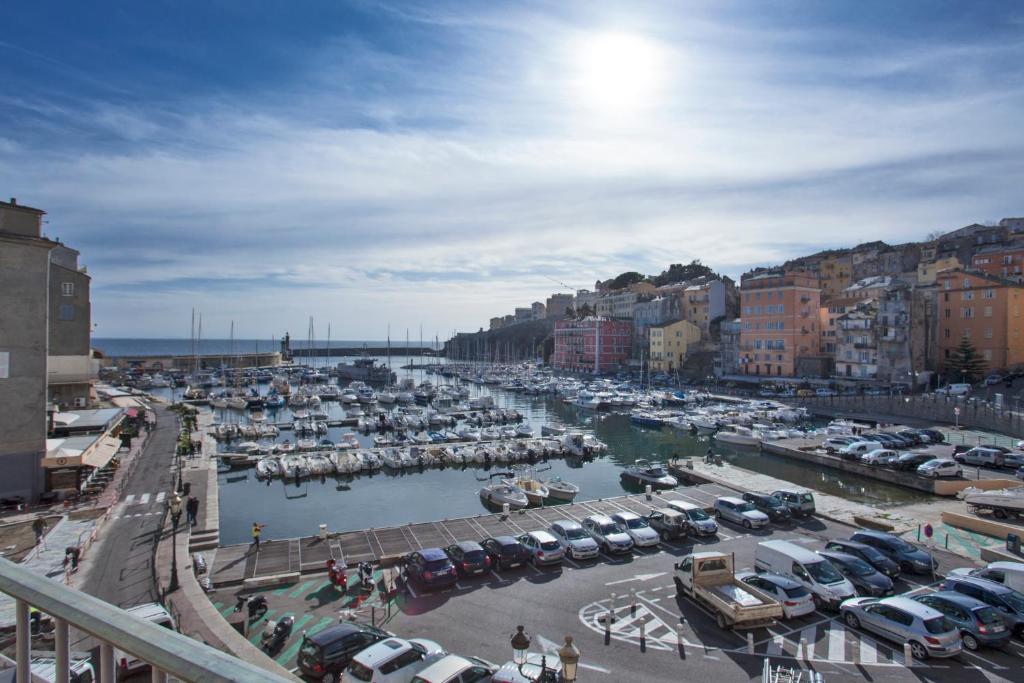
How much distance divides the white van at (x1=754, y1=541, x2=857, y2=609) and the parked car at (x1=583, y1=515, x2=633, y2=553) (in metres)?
4.15

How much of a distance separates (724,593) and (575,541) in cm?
583

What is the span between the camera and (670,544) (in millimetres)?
22141

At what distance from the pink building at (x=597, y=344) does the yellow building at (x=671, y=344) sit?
10615mm

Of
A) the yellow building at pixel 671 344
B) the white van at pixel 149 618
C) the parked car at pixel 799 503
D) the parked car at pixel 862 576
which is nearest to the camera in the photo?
the white van at pixel 149 618

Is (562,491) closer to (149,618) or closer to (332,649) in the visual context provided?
(332,649)

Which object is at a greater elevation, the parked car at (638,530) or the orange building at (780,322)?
the orange building at (780,322)

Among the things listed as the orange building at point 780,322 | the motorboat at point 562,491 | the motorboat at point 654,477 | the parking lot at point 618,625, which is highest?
the orange building at point 780,322

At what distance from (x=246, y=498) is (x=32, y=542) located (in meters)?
15.0

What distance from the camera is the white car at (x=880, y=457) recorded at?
35.7m

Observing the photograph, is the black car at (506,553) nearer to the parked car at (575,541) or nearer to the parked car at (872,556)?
the parked car at (575,541)

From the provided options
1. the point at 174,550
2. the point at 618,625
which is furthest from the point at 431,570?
the point at 174,550

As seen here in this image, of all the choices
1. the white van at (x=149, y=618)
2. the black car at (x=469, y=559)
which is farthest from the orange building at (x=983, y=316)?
the white van at (x=149, y=618)

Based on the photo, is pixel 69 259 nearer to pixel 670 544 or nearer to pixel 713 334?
pixel 670 544

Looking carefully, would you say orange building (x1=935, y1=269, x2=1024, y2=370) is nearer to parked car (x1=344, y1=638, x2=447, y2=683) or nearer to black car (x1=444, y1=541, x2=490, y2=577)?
black car (x1=444, y1=541, x2=490, y2=577)
